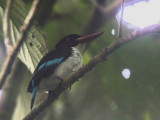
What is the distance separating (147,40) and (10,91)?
105cm

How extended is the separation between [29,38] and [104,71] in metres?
0.93

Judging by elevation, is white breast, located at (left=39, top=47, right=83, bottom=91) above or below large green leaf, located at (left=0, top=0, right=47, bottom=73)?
below

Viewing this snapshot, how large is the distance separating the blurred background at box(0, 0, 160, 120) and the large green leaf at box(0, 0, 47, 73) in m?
0.01

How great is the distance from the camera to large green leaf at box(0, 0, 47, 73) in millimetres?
2271

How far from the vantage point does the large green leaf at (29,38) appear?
89.4 inches

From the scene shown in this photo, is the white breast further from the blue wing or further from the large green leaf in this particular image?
the large green leaf

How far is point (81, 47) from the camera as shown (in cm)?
329

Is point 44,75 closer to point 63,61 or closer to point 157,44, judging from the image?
point 63,61

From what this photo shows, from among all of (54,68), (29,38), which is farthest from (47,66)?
(29,38)

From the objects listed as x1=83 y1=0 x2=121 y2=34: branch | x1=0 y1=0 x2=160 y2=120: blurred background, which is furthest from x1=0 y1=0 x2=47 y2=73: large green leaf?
x1=83 y1=0 x2=121 y2=34: branch

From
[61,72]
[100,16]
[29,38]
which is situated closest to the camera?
[29,38]

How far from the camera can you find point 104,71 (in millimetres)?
3135

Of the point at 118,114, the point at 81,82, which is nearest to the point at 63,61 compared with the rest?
the point at 118,114

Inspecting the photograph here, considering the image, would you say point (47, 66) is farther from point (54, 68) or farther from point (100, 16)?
point (100, 16)
